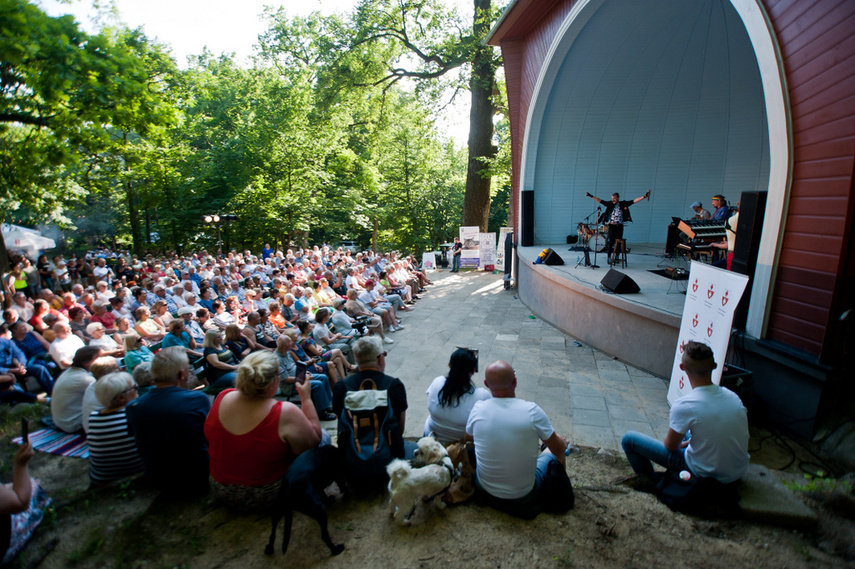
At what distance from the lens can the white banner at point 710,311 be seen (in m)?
3.80

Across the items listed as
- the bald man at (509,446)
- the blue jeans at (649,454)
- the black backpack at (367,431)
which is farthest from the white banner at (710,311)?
the black backpack at (367,431)

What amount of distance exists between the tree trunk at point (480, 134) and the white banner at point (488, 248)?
5.44ft

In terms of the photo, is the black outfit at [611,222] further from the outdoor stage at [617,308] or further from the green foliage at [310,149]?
the green foliage at [310,149]

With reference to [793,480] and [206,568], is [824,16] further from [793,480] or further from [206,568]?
[206,568]

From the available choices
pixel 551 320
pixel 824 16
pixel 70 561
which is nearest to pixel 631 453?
pixel 70 561

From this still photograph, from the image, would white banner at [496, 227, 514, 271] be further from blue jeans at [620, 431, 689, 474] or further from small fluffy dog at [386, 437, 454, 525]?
small fluffy dog at [386, 437, 454, 525]

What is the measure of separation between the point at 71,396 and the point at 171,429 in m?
1.87

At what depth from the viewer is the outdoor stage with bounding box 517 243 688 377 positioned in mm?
5875

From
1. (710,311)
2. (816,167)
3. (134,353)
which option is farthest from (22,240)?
(816,167)

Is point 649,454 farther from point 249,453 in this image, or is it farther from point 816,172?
point 816,172

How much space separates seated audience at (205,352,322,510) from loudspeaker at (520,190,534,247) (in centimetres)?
1152

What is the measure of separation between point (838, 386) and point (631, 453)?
2252 millimetres

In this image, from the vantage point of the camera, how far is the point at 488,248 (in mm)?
16297

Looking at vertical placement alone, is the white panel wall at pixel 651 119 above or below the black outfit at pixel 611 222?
above
